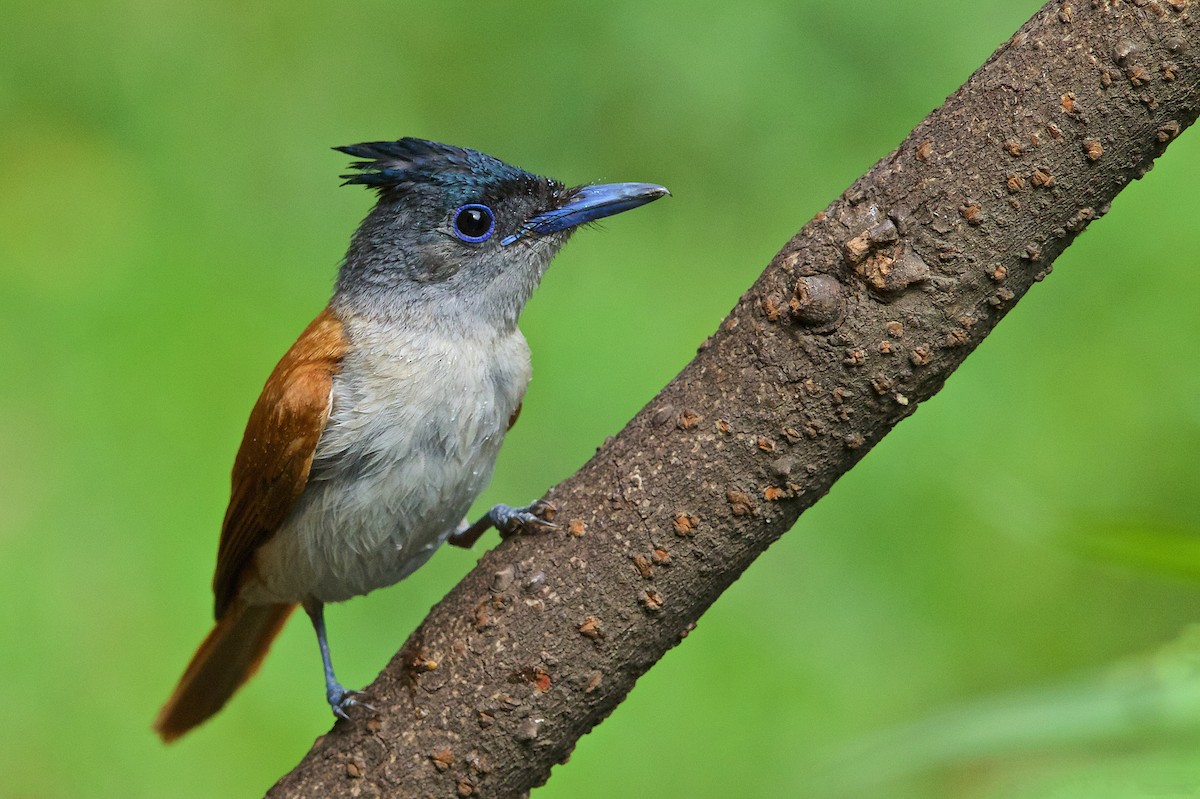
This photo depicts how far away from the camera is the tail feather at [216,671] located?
3.83m

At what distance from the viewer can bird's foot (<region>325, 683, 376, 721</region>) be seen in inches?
111

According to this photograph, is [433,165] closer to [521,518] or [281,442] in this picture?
[281,442]

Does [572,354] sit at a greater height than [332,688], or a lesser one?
greater

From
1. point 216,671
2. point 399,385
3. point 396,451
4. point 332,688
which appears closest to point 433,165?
point 399,385

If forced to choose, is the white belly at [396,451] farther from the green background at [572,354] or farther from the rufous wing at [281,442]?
the green background at [572,354]

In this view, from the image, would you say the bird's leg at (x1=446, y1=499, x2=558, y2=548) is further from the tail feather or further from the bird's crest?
the tail feather

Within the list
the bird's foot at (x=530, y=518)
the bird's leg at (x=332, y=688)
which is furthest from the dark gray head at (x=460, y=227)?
the bird's leg at (x=332, y=688)

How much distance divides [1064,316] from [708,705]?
2227 millimetres

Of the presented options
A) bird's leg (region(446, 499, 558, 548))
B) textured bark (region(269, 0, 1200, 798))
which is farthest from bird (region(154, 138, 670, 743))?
textured bark (region(269, 0, 1200, 798))

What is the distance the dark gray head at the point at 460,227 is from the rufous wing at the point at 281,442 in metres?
0.19

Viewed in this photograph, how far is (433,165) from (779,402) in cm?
150

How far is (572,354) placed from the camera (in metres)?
5.54

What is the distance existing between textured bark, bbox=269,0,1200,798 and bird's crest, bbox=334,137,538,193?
115 cm

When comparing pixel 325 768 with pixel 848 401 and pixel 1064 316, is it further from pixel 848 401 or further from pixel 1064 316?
pixel 1064 316
